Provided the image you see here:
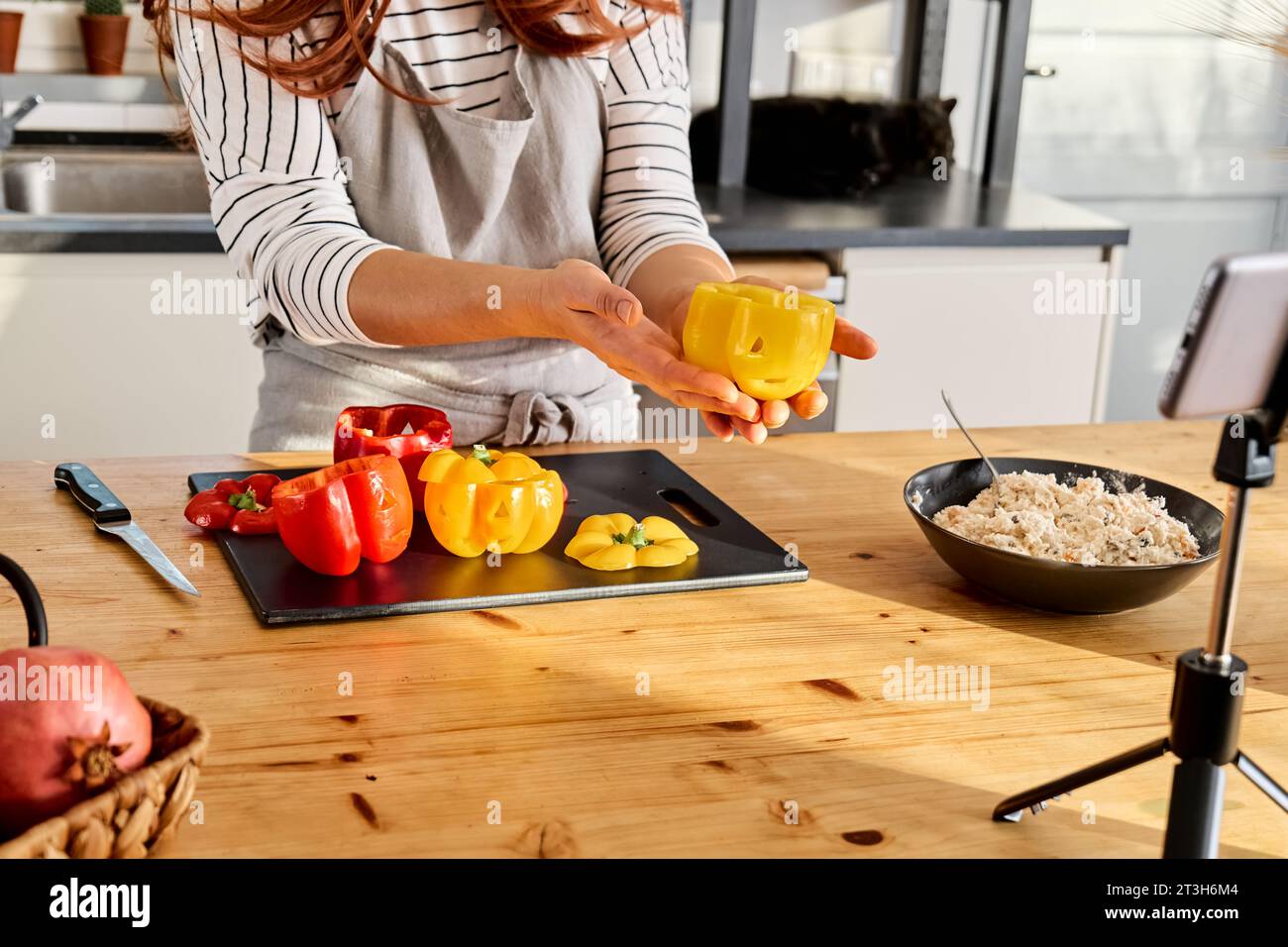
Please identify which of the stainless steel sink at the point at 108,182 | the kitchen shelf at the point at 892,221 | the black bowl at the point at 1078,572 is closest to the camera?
the black bowl at the point at 1078,572

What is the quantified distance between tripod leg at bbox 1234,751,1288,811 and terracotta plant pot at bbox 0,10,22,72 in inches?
107

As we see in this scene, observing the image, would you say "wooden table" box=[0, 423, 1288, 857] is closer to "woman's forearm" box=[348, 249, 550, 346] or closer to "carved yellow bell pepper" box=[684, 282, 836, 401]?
"carved yellow bell pepper" box=[684, 282, 836, 401]

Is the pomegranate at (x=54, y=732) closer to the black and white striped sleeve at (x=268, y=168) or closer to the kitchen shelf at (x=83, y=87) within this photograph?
the black and white striped sleeve at (x=268, y=168)

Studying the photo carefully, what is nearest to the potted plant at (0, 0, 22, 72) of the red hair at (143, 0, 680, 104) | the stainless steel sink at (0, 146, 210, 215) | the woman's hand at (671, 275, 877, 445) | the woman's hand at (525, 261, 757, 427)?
the stainless steel sink at (0, 146, 210, 215)

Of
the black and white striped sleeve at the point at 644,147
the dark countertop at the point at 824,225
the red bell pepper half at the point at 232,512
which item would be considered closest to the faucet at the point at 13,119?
the dark countertop at the point at 824,225

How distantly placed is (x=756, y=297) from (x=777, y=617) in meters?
0.28

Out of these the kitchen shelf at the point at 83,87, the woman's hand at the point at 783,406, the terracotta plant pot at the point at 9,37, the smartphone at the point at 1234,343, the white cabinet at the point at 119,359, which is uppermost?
the terracotta plant pot at the point at 9,37

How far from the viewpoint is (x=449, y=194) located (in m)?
1.60

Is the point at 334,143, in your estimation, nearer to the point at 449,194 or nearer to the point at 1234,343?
the point at 449,194

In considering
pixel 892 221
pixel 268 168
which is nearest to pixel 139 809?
pixel 268 168

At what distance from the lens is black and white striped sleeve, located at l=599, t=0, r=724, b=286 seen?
1.62 metres

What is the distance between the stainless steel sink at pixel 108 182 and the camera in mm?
2633

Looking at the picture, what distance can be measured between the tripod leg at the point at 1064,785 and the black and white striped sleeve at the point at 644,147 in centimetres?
92

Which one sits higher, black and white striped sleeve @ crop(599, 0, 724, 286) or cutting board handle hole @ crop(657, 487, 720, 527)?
black and white striped sleeve @ crop(599, 0, 724, 286)
